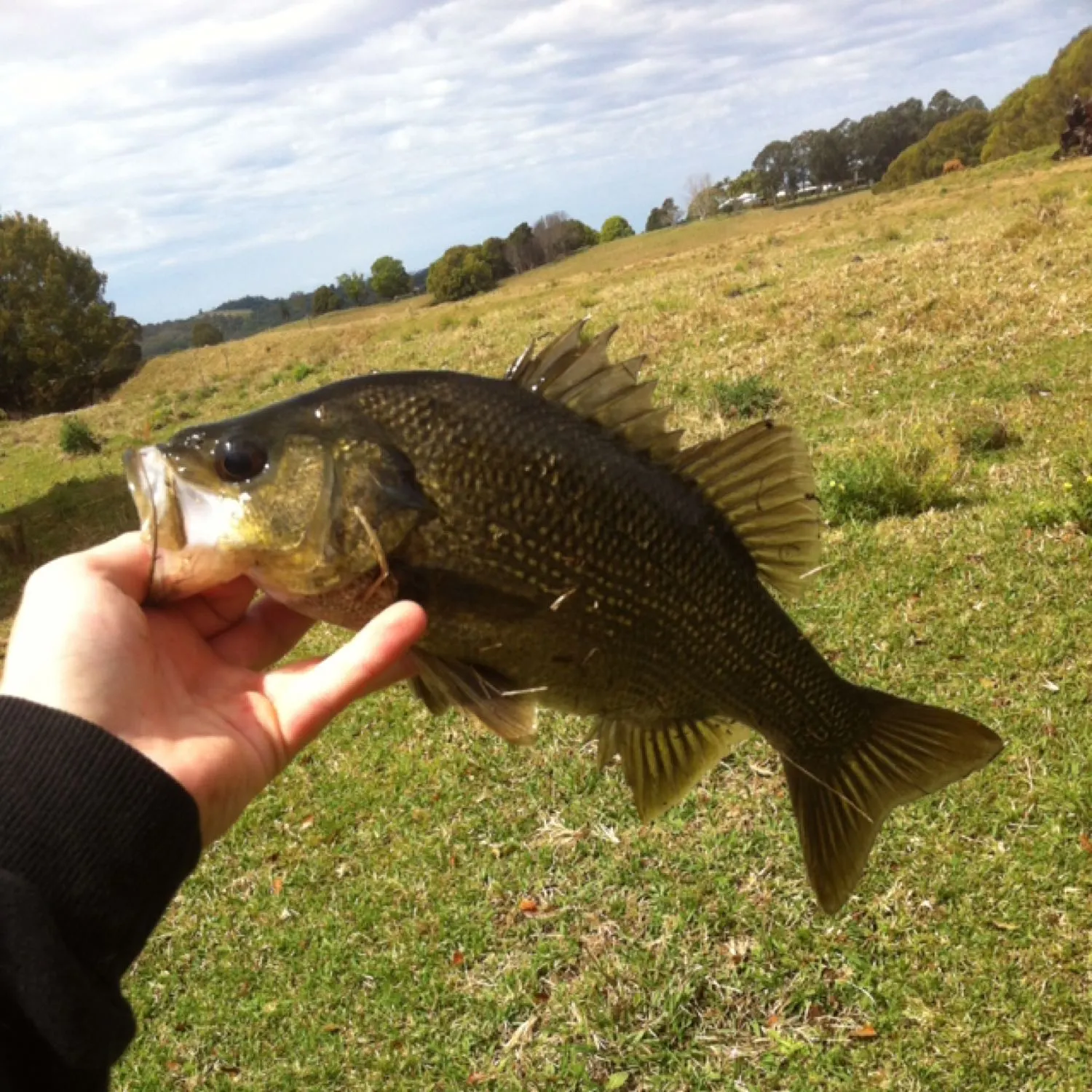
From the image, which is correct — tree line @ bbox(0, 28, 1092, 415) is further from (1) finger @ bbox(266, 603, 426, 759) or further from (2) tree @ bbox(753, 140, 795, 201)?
(1) finger @ bbox(266, 603, 426, 759)

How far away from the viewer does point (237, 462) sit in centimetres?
212

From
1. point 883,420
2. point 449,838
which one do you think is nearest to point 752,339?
point 883,420

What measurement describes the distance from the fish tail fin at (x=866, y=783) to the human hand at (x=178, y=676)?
120cm

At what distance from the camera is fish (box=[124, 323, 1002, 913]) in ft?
6.95

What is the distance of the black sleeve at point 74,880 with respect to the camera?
5.55 feet

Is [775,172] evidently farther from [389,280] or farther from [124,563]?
[124,563]

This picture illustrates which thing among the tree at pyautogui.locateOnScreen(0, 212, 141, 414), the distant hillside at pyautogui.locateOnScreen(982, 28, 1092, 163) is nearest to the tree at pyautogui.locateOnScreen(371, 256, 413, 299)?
the tree at pyautogui.locateOnScreen(0, 212, 141, 414)

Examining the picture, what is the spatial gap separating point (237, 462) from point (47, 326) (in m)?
51.1

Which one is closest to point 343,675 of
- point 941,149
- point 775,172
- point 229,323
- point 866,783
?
point 866,783

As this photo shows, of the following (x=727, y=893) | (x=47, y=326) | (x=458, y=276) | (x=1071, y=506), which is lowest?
(x=727, y=893)

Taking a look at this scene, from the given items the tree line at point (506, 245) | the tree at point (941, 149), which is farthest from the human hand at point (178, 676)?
the tree at point (941, 149)

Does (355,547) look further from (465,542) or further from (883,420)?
(883,420)

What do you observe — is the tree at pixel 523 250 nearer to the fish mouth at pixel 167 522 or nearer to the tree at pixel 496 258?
the tree at pixel 496 258

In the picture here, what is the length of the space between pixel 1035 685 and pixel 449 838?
3369 millimetres
